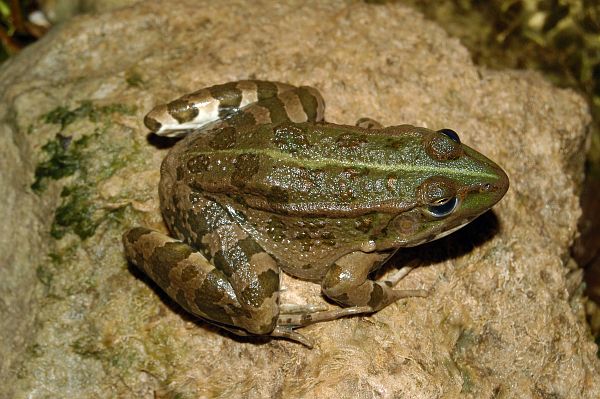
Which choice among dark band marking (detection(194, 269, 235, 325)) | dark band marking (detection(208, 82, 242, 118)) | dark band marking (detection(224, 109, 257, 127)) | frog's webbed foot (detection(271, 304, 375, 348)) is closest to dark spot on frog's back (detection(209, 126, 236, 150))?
dark band marking (detection(224, 109, 257, 127))

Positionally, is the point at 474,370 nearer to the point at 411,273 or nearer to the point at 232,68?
the point at 411,273

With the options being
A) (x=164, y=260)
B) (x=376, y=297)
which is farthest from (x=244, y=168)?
(x=376, y=297)

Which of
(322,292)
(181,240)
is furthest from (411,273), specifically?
(181,240)

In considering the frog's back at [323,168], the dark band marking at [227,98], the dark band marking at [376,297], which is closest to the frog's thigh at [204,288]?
the frog's back at [323,168]

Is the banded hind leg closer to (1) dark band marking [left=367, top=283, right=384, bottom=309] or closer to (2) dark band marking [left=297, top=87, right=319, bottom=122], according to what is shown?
(2) dark band marking [left=297, top=87, right=319, bottom=122]

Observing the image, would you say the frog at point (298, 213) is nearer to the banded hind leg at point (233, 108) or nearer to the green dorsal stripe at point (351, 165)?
the green dorsal stripe at point (351, 165)

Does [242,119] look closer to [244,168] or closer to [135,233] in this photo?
[244,168]
